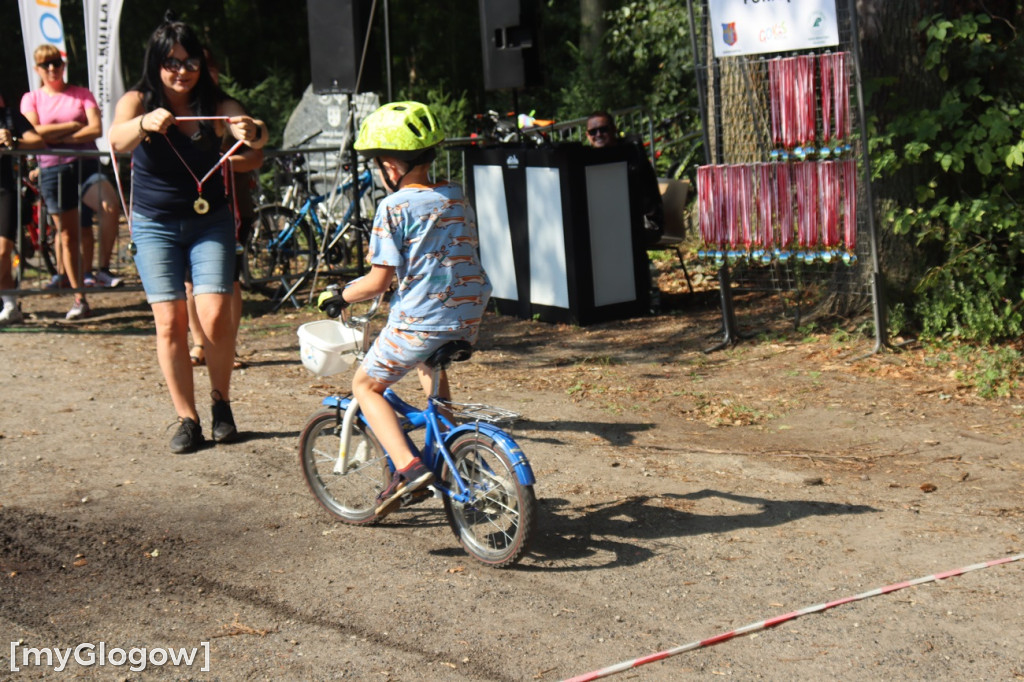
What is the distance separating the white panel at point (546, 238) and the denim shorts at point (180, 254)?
4.02 meters

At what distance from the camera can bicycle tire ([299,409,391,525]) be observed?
489 cm

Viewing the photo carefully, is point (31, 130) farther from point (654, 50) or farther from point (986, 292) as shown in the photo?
point (654, 50)

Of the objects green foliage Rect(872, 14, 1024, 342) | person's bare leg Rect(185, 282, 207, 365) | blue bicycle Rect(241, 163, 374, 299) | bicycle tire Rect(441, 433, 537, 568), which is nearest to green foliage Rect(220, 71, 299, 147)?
blue bicycle Rect(241, 163, 374, 299)

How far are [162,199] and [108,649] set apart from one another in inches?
102

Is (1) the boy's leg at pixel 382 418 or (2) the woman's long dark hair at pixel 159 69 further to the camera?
(2) the woman's long dark hair at pixel 159 69

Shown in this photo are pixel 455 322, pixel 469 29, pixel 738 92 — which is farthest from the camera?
pixel 469 29

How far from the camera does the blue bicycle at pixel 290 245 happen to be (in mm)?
11328

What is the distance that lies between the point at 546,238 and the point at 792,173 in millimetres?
2353

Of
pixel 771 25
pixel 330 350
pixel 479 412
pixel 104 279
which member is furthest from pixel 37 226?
pixel 479 412

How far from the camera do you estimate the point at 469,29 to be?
83.5ft

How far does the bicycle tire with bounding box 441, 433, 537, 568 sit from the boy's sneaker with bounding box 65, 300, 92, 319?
653 cm

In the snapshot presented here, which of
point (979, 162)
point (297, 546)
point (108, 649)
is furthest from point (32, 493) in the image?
point (979, 162)

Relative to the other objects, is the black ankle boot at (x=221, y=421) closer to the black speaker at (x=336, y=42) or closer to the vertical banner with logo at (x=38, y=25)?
the black speaker at (x=336, y=42)

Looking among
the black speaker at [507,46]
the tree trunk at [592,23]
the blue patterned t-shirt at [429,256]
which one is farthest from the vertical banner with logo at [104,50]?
the blue patterned t-shirt at [429,256]
